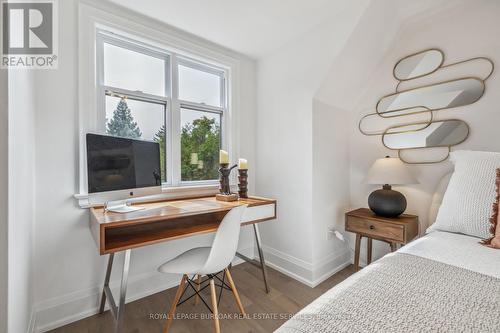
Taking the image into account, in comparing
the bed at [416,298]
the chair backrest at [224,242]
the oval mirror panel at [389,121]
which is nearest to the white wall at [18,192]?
the chair backrest at [224,242]

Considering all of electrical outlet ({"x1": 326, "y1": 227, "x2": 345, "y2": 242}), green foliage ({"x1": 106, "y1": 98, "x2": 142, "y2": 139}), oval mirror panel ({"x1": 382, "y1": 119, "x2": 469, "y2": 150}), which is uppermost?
green foliage ({"x1": 106, "y1": 98, "x2": 142, "y2": 139})

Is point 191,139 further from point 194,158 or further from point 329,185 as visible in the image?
point 329,185

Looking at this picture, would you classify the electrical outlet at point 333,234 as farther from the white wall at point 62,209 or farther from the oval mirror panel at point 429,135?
the white wall at point 62,209

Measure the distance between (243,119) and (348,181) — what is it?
141 cm

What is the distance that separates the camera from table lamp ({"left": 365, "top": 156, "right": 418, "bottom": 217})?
1892mm

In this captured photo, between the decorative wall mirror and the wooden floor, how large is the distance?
149cm

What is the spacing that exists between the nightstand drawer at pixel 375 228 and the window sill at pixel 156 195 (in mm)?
1293

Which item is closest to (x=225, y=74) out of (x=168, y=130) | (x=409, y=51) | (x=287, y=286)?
(x=168, y=130)

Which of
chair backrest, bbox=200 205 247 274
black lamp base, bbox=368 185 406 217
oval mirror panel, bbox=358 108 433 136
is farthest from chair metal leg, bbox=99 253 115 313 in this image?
oval mirror panel, bbox=358 108 433 136

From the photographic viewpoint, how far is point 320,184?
223cm

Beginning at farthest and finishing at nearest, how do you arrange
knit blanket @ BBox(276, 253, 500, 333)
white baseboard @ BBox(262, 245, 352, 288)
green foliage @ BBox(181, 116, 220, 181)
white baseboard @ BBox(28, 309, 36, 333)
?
green foliage @ BBox(181, 116, 220, 181) → white baseboard @ BBox(262, 245, 352, 288) → white baseboard @ BBox(28, 309, 36, 333) → knit blanket @ BBox(276, 253, 500, 333)

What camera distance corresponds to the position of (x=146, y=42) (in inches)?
79.1

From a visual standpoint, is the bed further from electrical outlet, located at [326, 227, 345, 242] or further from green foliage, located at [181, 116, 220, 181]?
green foliage, located at [181, 116, 220, 181]

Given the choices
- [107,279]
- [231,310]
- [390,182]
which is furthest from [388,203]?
[107,279]
